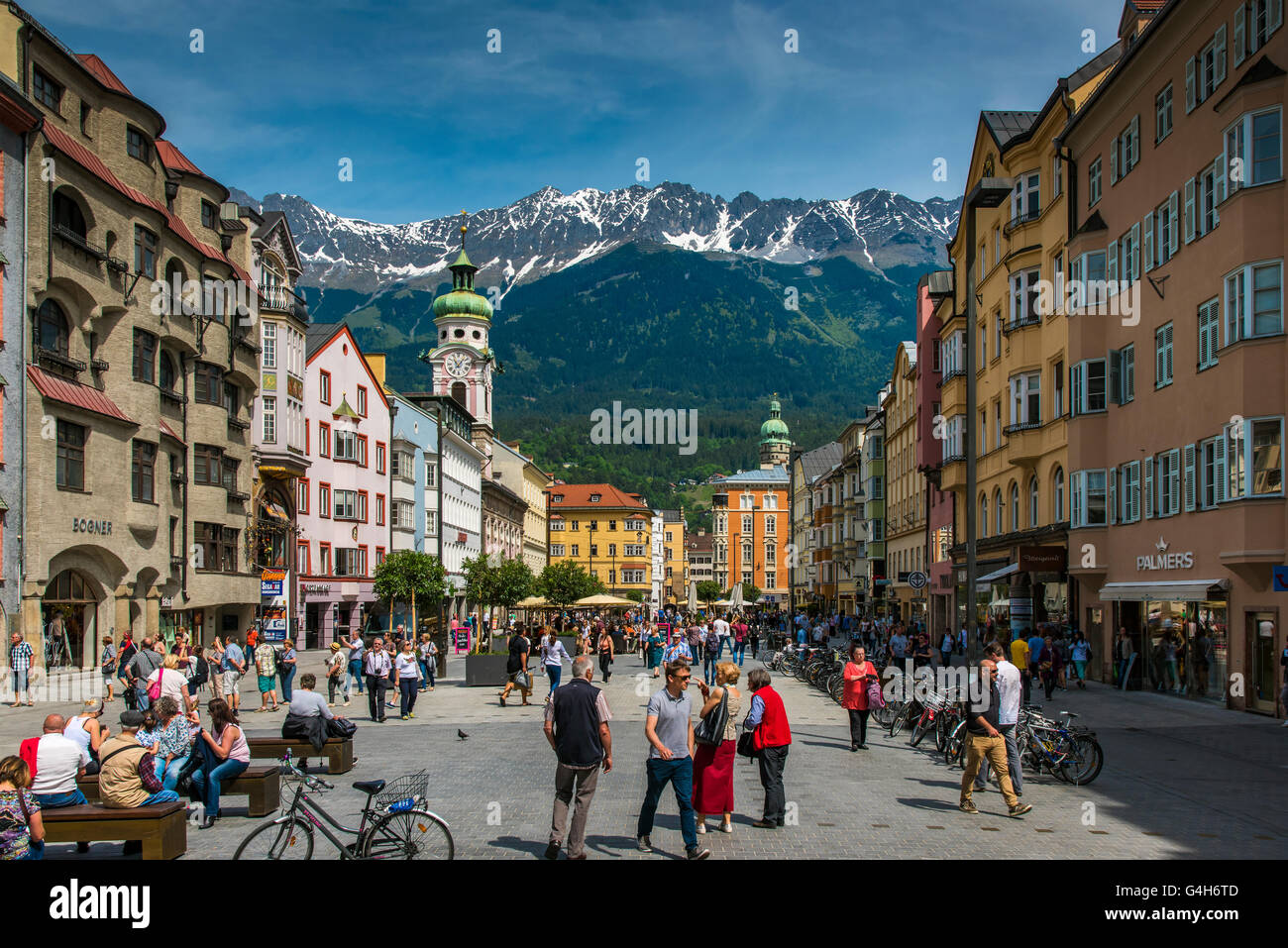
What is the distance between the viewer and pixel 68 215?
3441 centimetres

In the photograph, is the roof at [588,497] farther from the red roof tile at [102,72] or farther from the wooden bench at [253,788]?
the wooden bench at [253,788]

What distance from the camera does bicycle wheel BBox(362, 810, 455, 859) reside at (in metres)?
9.85

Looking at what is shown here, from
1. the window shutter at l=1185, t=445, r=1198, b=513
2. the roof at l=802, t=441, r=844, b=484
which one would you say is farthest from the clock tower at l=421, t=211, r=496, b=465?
the window shutter at l=1185, t=445, r=1198, b=513

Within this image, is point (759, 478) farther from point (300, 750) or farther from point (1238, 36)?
point (300, 750)

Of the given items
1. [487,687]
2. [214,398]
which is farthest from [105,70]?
[487,687]

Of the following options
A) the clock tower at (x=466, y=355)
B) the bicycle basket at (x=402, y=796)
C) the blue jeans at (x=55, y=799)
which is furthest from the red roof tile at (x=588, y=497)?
the bicycle basket at (x=402, y=796)

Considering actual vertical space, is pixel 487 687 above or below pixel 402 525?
below

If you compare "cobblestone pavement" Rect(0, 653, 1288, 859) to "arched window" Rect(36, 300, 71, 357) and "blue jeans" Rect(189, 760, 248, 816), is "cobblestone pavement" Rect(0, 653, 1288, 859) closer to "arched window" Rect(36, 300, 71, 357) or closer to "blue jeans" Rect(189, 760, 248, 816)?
"blue jeans" Rect(189, 760, 248, 816)

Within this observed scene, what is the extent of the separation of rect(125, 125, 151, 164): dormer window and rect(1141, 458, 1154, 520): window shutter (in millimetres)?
32187

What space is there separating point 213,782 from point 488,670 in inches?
832
